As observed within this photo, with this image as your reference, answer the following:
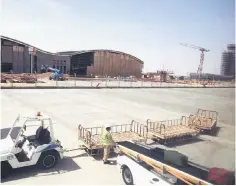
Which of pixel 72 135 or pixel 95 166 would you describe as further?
pixel 72 135

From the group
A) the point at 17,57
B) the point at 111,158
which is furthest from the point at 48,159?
the point at 17,57

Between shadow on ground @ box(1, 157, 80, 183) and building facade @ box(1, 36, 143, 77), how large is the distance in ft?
140

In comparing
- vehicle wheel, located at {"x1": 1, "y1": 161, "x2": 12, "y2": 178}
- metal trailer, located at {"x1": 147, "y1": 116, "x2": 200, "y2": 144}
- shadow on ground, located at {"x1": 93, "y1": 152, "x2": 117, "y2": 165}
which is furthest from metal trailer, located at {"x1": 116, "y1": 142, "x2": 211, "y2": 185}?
metal trailer, located at {"x1": 147, "y1": 116, "x2": 200, "y2": 144}

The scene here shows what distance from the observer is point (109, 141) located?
7566 mm

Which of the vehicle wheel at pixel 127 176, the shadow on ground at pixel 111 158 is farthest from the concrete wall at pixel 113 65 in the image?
the vehicle wheel at pixel 127 176

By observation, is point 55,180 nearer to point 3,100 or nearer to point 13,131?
point 13,131

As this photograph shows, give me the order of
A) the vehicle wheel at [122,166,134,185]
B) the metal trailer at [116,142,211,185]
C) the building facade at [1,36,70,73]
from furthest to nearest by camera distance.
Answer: the building facade at [1,36,70,73] < the vehicle wheel at [122,166,134,185] < the metal trailer at [116,142,211,185]

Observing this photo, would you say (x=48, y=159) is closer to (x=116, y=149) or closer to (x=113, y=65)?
(x=116, y=149)

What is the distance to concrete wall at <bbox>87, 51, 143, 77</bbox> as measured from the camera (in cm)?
5831

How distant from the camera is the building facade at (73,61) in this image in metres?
46.6

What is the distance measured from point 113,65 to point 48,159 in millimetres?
54484

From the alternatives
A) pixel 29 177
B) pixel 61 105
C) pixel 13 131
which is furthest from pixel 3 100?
pixel 29 177

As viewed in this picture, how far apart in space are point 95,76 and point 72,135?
45939 millimetres

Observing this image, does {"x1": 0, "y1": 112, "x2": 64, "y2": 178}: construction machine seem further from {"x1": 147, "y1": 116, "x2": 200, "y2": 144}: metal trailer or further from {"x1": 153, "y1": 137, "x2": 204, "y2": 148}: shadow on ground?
{"x1": 153, "y1": 137, "x2": 204, "y2": 148}: shadow on ground
